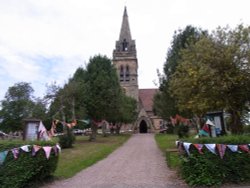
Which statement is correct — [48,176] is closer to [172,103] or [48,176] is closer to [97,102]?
[172,103]

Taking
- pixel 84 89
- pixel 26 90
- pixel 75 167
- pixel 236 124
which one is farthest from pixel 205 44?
pixel 26 90

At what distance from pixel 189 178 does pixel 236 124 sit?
1164 centimetres

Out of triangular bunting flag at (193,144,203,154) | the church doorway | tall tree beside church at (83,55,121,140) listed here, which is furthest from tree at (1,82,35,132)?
triangular bunting flag at (193,144,203,154)

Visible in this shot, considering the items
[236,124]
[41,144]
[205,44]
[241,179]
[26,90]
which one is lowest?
[241,179]

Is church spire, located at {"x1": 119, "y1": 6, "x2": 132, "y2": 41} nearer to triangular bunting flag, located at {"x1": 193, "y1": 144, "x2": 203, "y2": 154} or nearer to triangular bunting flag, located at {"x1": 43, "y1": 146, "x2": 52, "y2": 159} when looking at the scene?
triangular bunting flag, located at {"x1": 43, "y1": 146, "x2": 52, "y2": 159}

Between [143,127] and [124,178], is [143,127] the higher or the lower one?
the higher one

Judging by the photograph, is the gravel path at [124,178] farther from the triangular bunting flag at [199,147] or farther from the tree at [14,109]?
the tree at [14,109]

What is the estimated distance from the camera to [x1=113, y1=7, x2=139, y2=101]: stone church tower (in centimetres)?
8562

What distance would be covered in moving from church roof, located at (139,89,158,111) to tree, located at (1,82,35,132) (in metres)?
36.0

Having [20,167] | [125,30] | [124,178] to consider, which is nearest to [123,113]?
[125,30]

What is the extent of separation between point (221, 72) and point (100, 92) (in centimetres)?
2121

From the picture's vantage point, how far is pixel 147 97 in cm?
9788

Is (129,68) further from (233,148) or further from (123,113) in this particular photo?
(233,148)

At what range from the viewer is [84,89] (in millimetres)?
37781
